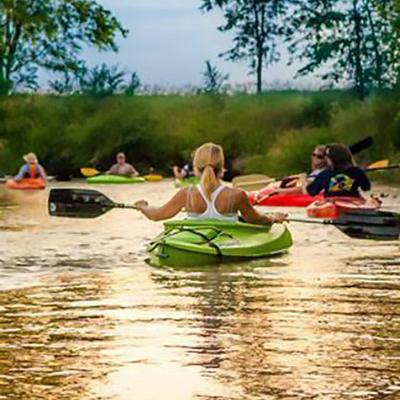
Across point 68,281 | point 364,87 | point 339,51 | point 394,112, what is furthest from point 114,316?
point 339,51

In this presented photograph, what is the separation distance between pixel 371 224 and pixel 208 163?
206cm

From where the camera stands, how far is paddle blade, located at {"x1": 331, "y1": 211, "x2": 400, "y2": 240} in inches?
618

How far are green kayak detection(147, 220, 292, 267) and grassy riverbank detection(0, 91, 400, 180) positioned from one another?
24.3 meters

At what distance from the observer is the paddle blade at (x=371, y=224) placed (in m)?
15.7

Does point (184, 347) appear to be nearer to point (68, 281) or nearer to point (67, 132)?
point (68, 281)

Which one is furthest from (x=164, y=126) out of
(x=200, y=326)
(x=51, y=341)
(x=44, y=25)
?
(x=51, y=341)

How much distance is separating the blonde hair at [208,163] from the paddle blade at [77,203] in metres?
2.77

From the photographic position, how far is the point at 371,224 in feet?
52.2

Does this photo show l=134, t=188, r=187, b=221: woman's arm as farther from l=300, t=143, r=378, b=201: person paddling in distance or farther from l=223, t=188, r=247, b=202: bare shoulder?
l=300, t=143, r=378, b=201: person paddling in distance

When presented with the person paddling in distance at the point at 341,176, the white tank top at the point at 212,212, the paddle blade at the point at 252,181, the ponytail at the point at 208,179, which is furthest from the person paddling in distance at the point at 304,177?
the ponytail at the point at 208,179

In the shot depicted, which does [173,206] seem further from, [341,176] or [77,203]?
[341,176]

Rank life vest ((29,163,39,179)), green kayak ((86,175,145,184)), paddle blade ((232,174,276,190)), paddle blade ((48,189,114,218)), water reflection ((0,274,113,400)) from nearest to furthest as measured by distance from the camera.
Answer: water reflection ((0,274,113,400)), paddle blade ((48,189,114,218)), paddle blade ((232,174,276,190)), life vest ((29,163,39,179)), green kayak ((86,175,145,184))

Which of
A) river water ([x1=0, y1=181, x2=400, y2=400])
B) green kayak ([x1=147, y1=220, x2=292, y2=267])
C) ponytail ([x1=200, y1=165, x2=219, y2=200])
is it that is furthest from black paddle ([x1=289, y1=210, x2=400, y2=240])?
ponytail ([x1=200, y1=165, x2=219, y2=200])

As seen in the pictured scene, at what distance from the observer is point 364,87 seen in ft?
161
